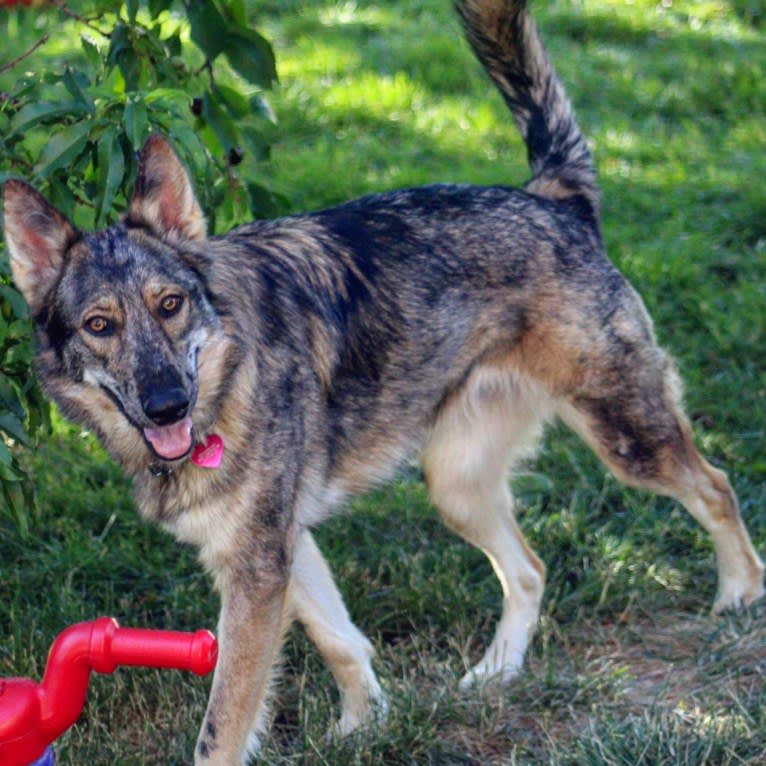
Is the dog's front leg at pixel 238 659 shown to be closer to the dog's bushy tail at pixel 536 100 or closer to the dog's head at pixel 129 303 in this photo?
the dog's head at pixel 129 303

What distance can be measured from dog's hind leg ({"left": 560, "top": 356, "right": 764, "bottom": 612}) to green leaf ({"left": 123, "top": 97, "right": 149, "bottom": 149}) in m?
1.70

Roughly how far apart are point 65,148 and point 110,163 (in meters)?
0.15

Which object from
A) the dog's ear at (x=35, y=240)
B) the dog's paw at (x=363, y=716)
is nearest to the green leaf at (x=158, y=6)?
the dog's ear at (x=35, y=240)

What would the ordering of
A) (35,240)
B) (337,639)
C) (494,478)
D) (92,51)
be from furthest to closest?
(494,478)
(337,639)
(92,51)
(35,240)

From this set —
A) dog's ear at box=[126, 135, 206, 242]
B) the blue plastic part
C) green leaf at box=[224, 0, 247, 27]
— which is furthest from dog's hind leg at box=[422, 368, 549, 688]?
the blue plastic part

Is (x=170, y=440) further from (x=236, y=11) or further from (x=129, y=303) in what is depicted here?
(x=236, y=11)

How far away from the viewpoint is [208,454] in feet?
12.3

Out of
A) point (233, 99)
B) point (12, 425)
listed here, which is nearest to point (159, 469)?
point (12, 425)

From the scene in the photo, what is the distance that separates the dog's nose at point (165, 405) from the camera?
3.38 m

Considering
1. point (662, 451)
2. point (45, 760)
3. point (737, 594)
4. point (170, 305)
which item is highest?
point (170, 305)

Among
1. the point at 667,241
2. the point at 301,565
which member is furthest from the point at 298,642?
the point at 667,241

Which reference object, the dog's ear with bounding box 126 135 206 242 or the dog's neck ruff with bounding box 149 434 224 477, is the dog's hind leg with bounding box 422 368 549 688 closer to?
the dog's neck ruff with bounding box 149 434 224 477

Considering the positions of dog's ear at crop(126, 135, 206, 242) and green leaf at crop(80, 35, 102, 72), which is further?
green leaf at crop(80, 35, 102, 72)

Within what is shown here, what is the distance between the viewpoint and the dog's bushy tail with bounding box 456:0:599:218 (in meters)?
4.68
